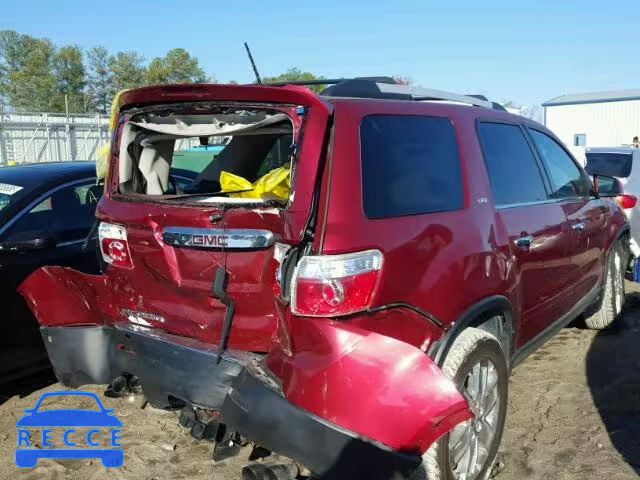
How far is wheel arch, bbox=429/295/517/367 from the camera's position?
2.75 m

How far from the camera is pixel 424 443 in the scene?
87.9 inches

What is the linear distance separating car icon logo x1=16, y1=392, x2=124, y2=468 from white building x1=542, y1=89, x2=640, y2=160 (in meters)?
37.5

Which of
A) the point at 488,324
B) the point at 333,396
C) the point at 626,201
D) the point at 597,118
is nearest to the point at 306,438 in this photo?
the point at 333,396

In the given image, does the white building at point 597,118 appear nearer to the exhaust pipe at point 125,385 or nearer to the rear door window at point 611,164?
the rear door window at point 611,164

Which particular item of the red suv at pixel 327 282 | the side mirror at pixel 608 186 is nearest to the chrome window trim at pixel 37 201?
the red suv at pixel 327 282

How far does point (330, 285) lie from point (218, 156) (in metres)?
2.06

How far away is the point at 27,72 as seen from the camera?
170ft

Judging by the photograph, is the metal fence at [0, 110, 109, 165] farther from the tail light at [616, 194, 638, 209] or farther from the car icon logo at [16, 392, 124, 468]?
the tail light at [616, 194, 638, 209]

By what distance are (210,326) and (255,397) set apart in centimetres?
51

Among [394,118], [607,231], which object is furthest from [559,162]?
[394,118]

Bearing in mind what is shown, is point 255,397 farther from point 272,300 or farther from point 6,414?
point 6,414

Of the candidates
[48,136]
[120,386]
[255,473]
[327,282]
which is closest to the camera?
[327,282]

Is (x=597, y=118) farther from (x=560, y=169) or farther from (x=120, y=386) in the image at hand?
(x=120, y=386)

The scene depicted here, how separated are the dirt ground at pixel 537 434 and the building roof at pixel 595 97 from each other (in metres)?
38.4
